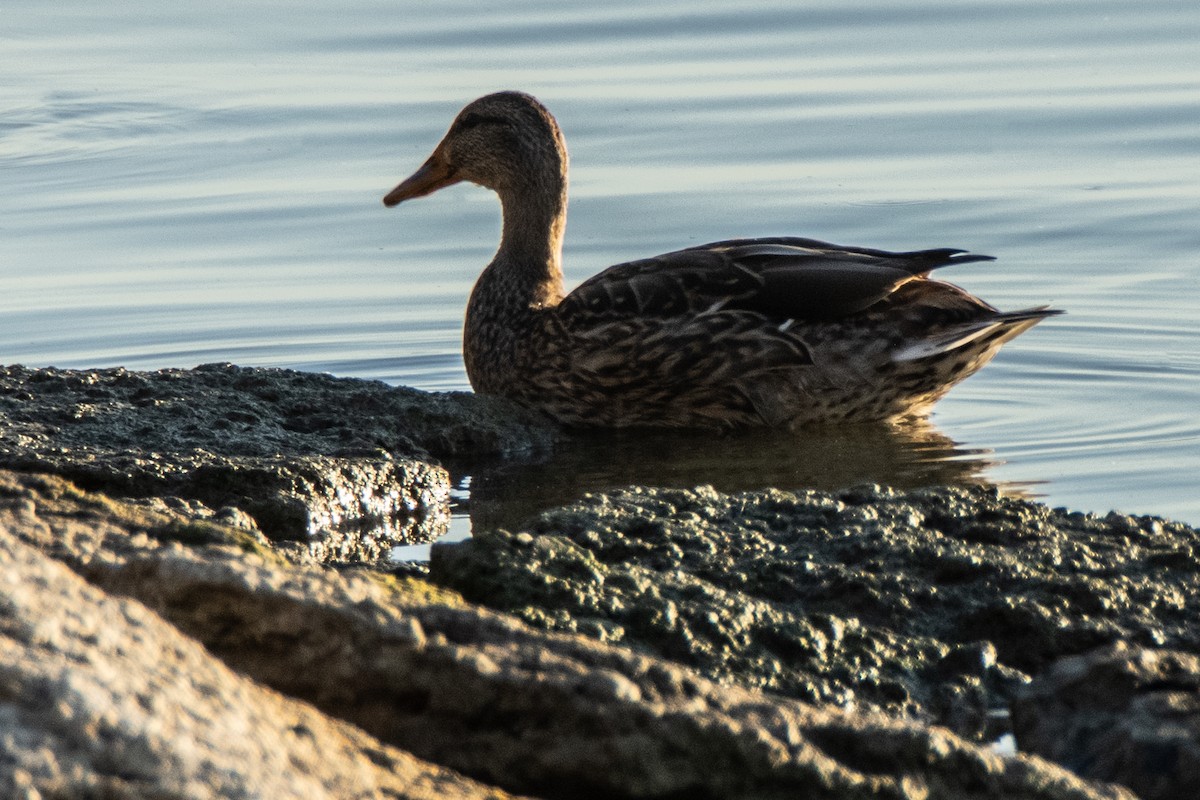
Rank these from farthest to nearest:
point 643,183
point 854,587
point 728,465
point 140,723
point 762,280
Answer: point 643,183 < point 762,280 < point 728,465 < point 854,587 < point 140,723

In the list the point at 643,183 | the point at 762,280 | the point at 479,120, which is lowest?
the point at 762,280

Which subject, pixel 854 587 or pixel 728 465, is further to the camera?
pixel 728 465

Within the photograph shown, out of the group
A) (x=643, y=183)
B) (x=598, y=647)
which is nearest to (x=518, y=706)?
(x=598, y=647)

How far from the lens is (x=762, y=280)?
26.2 ft

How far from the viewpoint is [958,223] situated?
35.2 feet

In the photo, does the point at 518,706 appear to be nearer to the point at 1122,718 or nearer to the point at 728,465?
the point at 1122,718

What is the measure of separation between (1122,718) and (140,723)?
1960 millimetres

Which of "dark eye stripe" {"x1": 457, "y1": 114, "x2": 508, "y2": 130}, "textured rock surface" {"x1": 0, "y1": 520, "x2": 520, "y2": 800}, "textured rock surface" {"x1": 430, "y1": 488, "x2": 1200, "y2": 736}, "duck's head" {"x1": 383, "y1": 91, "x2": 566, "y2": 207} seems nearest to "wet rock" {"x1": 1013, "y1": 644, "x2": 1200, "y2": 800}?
"textured rock surface" {"x1": 430, "y1": 488, "x2": 1200, "y2": 736}

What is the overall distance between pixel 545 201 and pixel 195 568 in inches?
239

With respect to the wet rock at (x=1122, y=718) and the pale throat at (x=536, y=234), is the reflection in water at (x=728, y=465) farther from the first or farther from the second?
the wet rock at (x=1122, y=718)

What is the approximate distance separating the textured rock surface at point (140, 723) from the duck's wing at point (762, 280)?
198 inches

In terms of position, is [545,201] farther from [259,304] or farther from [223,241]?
[223,241]

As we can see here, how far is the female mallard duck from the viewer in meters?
7.93

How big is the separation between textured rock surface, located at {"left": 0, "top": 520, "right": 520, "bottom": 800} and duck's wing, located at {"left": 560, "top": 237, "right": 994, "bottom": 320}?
198 inches
